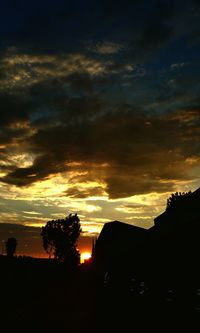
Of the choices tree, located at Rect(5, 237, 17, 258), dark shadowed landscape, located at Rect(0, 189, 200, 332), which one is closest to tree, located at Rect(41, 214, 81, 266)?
tree, located at Rect(5, 237, 17, 258)

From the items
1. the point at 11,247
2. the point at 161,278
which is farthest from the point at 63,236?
the point at 161,278

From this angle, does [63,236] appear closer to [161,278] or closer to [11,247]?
[11,247]

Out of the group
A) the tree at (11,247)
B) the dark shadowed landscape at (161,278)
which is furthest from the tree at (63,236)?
the dark shadowed landscape at (161,278)

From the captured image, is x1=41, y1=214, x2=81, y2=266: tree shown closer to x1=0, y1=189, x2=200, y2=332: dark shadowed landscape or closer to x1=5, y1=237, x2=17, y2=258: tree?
x1=5, y1=237, x2=17, y2=258: tree

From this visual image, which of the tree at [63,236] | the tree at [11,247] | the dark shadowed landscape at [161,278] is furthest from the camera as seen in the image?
the tree at [63,236]

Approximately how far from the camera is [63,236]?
96000mm

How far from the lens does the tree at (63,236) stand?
92188 mm

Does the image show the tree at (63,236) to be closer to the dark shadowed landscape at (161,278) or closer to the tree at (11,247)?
the tree at (11,247)

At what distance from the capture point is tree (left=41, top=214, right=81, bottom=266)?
9219 cm

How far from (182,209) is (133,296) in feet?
8.84

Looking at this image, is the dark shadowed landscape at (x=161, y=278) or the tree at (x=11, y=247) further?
the tree at (x=11, y=247)

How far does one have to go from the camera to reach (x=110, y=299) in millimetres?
6203

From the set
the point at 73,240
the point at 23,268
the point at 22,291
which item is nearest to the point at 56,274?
the point at 23,268

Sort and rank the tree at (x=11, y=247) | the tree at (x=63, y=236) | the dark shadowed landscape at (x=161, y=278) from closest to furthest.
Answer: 1. the dark shadowed landscape at (x=161, y=278)
2. the tree at (x=11, y=247)
3. the tree at (x=63, y=236)
